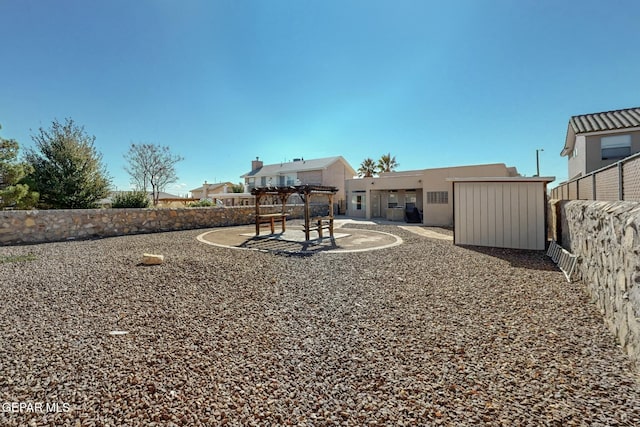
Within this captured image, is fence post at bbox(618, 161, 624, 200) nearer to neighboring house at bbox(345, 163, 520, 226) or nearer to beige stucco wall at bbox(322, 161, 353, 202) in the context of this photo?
neighboring house at bbox(345, 163, 520, 226)

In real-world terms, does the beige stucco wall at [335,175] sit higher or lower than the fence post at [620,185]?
higher

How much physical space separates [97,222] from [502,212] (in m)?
15.3

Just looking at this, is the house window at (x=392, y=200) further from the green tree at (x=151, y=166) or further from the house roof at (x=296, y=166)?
the green tree at (x=151, y=166)

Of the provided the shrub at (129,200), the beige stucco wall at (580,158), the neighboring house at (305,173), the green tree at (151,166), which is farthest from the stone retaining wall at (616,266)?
the green tree at (151,166)

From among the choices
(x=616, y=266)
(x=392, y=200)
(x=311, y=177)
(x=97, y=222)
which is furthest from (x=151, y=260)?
(x=311, y=177)

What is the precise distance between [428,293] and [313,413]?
313cm

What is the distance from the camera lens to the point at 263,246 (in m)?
9.00

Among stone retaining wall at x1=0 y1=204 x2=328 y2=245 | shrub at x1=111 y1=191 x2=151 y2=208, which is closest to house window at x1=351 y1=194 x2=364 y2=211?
stone retaining wall at x1=0 y1=204 x2=328 y2=245

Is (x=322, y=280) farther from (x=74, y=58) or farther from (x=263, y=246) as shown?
(x=74, y=58)

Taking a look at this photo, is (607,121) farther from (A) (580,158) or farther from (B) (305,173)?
(B) (305,173)

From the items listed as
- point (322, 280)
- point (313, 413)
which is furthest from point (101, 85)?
point (313, 413)

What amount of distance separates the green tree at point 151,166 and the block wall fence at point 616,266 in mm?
32522

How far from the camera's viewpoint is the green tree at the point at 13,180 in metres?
14.1

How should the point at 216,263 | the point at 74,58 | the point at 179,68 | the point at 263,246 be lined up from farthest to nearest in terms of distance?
the point at 179,68, the point at 74,58, the point at 263,246, the point at 216,263
